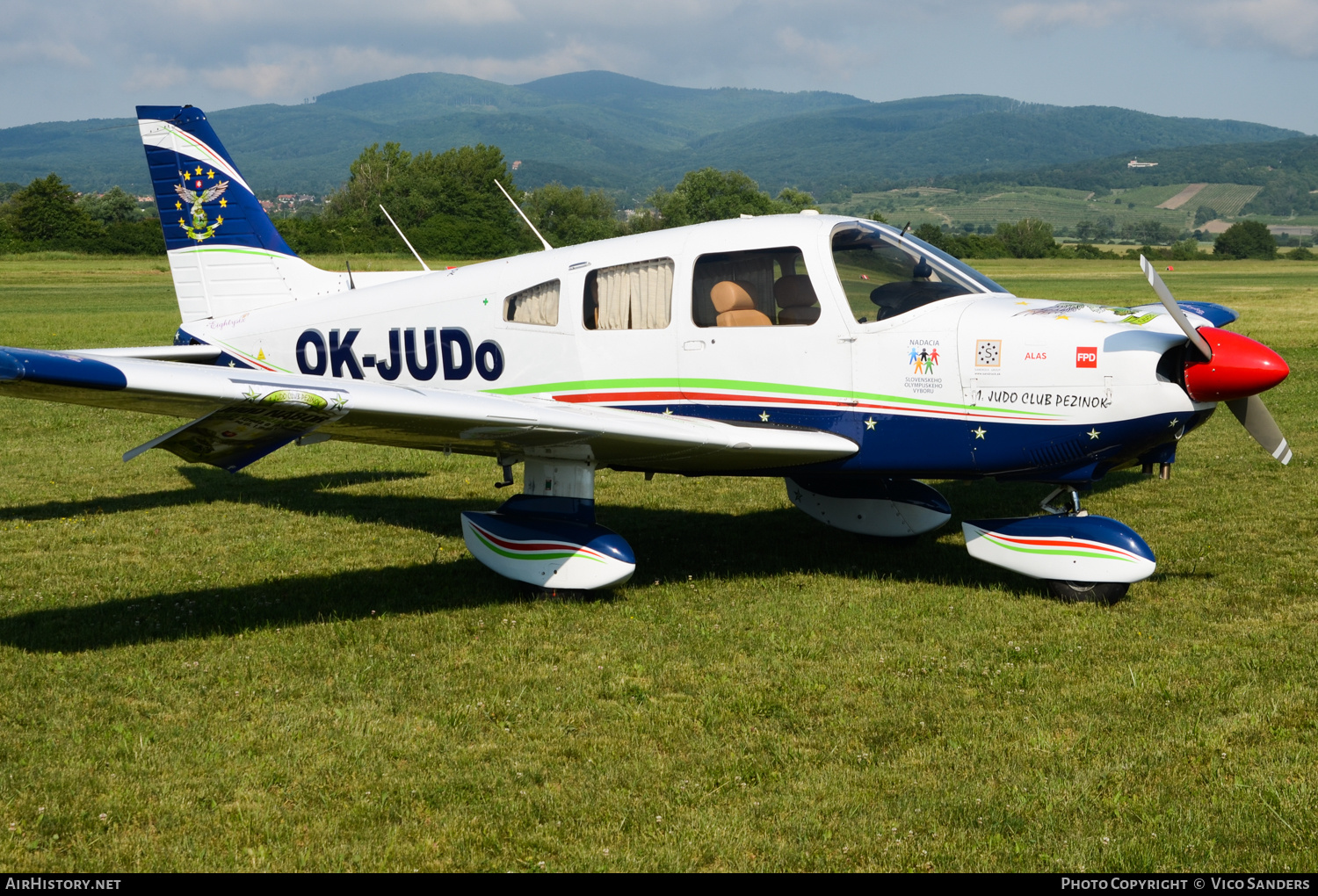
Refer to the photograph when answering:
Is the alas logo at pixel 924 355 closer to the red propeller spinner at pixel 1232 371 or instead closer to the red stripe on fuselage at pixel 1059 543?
the red stripe on fuselage at pixel 1059 543

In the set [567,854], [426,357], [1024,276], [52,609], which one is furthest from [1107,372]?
[1024,276]

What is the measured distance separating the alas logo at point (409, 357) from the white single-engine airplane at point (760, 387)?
20mm

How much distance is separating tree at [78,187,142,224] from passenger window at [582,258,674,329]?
9527cm

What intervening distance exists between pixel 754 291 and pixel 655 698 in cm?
327

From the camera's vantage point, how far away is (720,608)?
24.6ft

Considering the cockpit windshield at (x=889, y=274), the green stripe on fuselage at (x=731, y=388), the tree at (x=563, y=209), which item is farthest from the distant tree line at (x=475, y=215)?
the cockpit windshield at (x=889, y=274)

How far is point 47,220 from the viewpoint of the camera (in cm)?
7856

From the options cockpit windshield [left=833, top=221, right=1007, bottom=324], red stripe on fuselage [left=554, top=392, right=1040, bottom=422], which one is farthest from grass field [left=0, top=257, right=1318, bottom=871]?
cockpit windshield [left=833, top=221, right=1007, bottom=324]

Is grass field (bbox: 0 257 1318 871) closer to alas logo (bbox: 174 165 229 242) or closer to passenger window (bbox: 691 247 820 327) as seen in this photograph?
passenger window (bbox: 691 247 820 327)

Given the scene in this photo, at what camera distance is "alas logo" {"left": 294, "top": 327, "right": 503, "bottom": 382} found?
875 cm

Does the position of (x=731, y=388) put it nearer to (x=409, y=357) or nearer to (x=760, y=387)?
(x=760, y=387)

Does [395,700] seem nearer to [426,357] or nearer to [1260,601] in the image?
[426,357]

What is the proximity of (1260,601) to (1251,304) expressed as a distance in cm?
3770

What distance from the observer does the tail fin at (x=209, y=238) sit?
10.7 m
